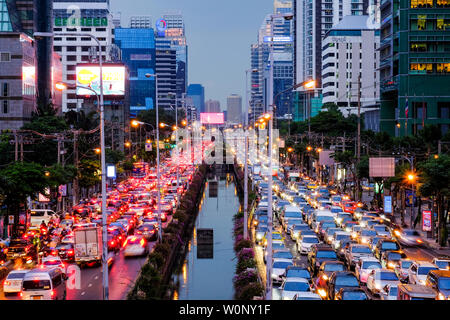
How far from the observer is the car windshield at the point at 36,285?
23.2 m

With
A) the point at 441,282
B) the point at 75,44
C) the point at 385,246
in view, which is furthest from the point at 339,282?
the point at 75,44

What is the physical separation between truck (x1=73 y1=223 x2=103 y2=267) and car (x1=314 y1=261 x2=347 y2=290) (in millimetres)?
11760

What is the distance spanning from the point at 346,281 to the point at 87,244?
15.0 meters

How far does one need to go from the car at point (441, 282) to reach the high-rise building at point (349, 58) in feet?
480

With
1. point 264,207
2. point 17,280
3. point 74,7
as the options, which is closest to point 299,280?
point 17,280

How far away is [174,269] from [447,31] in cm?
6519

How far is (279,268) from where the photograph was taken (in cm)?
2902

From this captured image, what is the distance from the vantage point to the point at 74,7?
184375 mm

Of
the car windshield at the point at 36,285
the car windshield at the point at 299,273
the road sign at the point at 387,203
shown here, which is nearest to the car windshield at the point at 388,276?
the car windshield at the point at 299,273

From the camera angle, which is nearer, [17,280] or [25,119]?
[17,280]

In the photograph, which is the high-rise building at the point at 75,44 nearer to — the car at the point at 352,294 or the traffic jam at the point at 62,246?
the traffic jam at the point at 62,246

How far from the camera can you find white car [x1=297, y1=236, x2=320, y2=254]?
36.9 m

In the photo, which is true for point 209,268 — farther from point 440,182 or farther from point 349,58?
point 349,58
